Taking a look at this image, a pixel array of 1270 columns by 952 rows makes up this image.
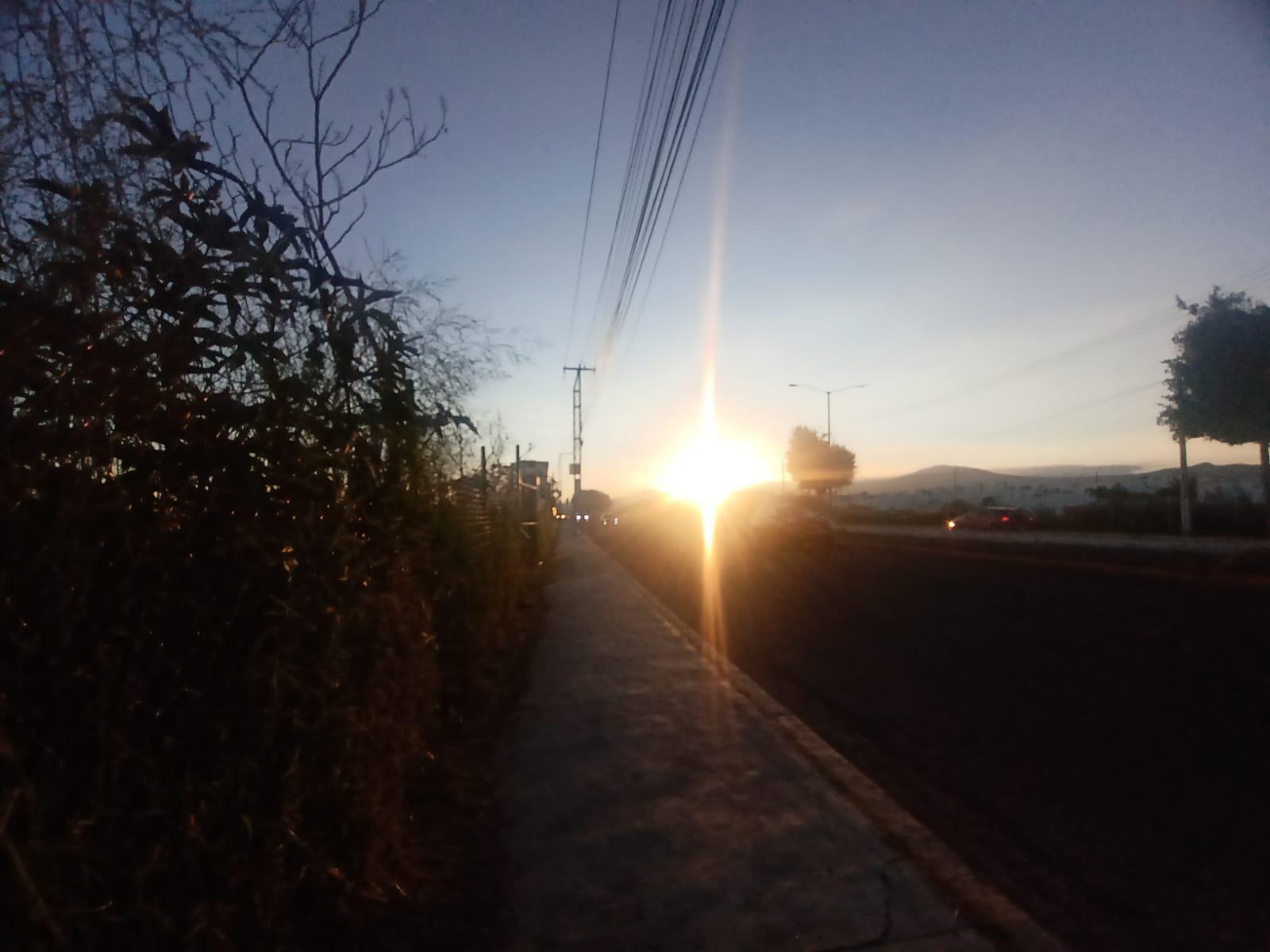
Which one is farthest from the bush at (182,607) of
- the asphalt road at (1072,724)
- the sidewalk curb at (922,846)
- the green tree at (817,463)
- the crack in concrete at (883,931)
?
the green tree at (817,463)

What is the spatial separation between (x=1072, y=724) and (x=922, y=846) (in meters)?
3.23

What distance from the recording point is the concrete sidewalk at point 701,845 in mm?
4355

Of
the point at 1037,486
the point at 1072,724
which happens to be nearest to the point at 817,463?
the point at 1037,486

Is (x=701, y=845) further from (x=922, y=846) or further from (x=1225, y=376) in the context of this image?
(x=1225, y=376)

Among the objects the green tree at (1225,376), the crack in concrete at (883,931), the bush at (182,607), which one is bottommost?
the crack in concrete at (883,931)

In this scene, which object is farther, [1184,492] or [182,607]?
[1184,492]

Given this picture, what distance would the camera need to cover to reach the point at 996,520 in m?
52.6

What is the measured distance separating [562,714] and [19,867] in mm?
6148

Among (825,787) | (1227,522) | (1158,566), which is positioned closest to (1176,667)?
(825,787)

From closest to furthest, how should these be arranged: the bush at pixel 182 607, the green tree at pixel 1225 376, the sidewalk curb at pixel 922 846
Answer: the bush at pixel 182 607
the sidewalk curb at pixel 922 846
the green tree at pixel 1225 376

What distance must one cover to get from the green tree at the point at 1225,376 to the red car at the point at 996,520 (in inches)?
372

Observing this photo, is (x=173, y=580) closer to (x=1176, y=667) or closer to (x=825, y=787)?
(x=825, y=787)

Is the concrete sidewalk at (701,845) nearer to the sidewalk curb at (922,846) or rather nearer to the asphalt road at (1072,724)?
the sidewalk curb at (922,846)

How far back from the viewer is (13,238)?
3721 millimetres
